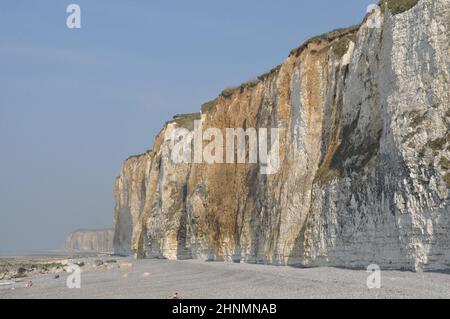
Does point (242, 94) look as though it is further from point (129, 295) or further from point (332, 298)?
point (332, 298)

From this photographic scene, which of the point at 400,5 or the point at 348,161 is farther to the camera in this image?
the point at 348,161

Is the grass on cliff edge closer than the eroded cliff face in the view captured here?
No

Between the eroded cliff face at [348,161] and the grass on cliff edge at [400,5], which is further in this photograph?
the grass on cliff edge at [400,5]

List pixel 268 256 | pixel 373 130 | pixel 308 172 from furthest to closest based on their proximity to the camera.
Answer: pixel 268 256 → pixel 308 172 → pixel 373 130

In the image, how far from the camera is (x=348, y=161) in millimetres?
27609

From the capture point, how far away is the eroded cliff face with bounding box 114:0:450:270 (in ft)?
71.9

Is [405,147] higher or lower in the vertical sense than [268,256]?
higher

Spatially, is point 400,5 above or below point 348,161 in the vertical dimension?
above

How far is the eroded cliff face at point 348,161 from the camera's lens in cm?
2192

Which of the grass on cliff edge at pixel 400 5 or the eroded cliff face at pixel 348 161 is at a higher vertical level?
the grass on cliff edge at pixel 400 5

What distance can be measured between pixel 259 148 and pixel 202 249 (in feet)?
34.3
